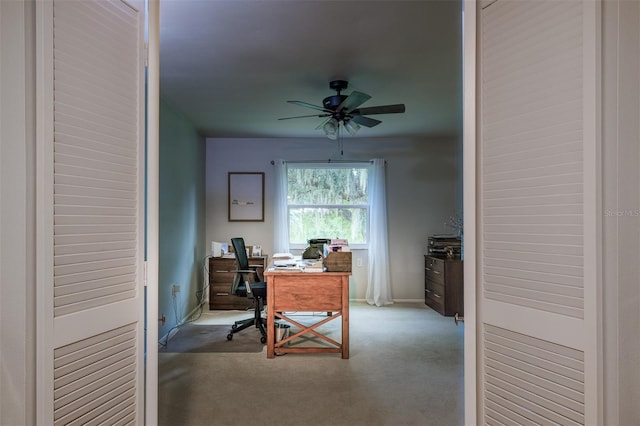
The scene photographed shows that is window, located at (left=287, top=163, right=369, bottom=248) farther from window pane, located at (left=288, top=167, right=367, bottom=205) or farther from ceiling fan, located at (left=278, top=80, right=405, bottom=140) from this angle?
ceiling fan, located at (left=278, top=80, right=405, bottom=140)

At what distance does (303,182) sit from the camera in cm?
584

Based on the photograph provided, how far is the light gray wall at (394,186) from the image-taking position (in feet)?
18.9

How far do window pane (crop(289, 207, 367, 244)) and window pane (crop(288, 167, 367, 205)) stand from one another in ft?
0.39

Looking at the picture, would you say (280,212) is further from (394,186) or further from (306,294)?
(306,294)

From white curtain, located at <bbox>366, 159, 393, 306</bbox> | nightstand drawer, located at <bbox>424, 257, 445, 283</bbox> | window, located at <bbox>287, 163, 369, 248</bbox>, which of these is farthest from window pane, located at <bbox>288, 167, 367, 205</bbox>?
nightstand drawer, located at <bbox>424, 257, 445, 283</bbox>

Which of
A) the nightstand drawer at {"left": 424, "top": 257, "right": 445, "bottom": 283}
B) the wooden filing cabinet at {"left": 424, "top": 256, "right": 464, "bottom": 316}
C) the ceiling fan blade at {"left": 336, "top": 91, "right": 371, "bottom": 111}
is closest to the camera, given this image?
the ceiling fan blade at {"left": 336, "top": 91, "right": 371, "bottom": 111}

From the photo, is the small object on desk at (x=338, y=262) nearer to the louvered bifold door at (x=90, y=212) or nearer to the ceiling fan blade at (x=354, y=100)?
the ceiling fan blade at (x=354, y=100)

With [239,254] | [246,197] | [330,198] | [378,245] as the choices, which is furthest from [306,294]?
[246,197]

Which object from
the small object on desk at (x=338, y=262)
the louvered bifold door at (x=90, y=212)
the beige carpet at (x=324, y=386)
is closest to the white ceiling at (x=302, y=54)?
the louvered bifold door at (x=90, y=212)

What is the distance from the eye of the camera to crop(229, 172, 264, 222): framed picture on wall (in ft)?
18.9

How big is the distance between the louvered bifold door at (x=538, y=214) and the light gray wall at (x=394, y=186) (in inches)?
172
